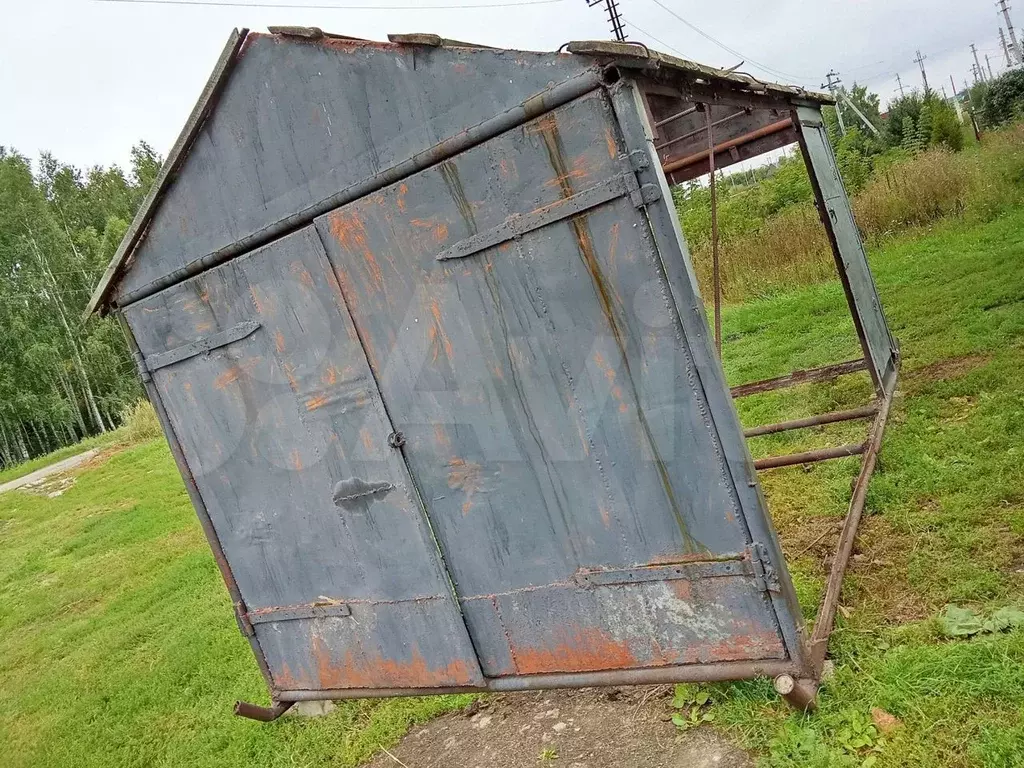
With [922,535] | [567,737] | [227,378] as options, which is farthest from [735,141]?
[567,737]

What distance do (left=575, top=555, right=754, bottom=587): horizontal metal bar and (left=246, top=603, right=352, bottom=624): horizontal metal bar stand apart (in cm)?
149

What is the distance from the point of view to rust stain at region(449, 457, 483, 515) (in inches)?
136

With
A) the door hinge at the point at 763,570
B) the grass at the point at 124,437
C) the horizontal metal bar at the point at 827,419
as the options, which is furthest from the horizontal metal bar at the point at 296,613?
the grass at the point at 124,437

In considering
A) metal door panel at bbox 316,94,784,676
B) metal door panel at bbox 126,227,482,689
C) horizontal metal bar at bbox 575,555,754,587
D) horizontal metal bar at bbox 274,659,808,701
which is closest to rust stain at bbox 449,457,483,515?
metal door panel at bbox 316,94,784,676

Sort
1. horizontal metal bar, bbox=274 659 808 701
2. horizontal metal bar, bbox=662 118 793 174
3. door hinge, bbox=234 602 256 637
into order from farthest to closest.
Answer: horizontal metal bar, bbox=662 118 793 174 → door hinge, bbox=234 602 256 637 → horizontal metal bar, bbox=274 659 808 701

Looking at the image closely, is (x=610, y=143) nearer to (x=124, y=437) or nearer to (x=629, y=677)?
(x=629, y=677)

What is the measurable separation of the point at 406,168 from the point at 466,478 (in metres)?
1.43

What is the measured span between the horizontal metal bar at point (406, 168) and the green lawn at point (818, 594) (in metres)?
2.68

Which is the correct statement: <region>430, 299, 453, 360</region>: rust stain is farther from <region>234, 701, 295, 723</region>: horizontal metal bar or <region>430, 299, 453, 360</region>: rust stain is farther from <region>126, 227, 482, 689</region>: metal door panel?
<region>234, 701, 295, 723</region>: horizontal metal bar

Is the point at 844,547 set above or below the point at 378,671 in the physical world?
below

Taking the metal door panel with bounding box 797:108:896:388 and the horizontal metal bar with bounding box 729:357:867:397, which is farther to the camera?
the horizontal metal bar with bounding box 729:357:867:397

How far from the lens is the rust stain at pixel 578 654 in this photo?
10.9ft

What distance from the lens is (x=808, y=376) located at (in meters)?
6.46

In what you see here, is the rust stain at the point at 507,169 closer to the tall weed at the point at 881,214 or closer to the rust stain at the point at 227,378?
the rust stain at the point at 227,378
